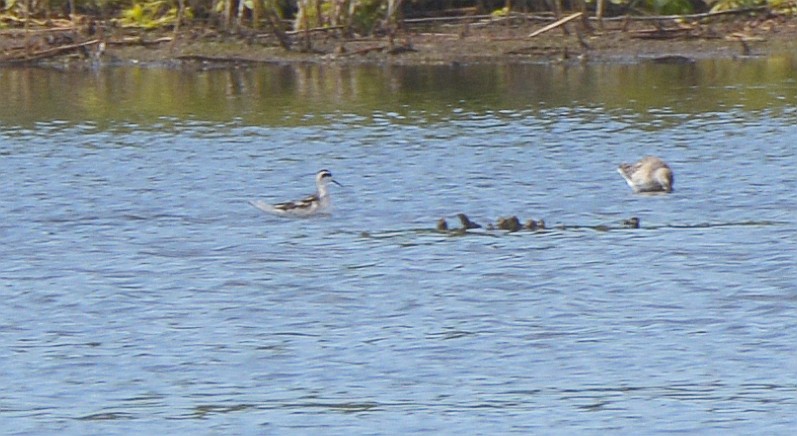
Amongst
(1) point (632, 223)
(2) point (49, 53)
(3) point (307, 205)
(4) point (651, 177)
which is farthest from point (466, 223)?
(2) point (49, 53)

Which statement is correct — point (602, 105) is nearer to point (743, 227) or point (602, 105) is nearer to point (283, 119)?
point (283, 119)

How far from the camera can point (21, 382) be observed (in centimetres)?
1005

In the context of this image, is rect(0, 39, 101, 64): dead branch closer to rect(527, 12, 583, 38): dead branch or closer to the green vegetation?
the green vegetation

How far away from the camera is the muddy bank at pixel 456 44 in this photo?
27.2 metres

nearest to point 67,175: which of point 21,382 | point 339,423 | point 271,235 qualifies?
point 271,235

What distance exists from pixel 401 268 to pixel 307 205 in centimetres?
218

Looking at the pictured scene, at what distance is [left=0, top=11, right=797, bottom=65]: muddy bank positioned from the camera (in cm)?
2720

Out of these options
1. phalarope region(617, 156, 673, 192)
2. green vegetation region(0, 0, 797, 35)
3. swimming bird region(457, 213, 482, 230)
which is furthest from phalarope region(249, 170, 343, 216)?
green vegetation region(0, 0, 797, 35)

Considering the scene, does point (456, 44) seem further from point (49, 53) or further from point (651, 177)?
point (651, 177)

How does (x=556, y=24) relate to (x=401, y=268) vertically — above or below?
above

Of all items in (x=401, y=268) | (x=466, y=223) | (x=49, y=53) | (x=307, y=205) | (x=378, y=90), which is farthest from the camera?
(x=49, y=53)

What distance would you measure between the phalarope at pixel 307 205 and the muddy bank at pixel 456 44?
12005 mm

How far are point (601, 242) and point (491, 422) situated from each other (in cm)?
491

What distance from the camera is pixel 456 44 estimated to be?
91.4 ft
